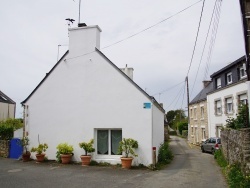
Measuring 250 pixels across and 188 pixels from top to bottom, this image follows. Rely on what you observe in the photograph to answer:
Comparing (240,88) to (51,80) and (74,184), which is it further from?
(74,184)

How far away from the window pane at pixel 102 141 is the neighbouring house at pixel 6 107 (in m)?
26.0

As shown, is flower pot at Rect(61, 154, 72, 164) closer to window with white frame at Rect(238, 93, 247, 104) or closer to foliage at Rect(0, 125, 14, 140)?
foliage at Rect(0, 125, 14, 140)

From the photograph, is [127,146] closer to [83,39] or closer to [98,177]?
[98,177]

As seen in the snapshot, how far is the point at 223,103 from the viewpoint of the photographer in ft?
83.3

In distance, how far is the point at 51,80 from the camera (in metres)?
16.2

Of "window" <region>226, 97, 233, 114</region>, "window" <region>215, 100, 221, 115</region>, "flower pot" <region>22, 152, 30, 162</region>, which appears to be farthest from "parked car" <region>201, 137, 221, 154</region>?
"flower pot" <region>22, 152, 30, 162</region>

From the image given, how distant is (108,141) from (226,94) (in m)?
14.8

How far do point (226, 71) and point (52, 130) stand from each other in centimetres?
1769

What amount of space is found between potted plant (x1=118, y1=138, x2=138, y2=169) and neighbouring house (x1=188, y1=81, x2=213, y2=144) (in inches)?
734

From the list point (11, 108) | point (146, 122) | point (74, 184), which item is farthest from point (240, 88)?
point (11, 108)

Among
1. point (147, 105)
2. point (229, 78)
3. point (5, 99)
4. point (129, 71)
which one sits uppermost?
point (229, 78)

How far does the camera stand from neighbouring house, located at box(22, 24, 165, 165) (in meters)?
14.4

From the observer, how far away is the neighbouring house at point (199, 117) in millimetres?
31203

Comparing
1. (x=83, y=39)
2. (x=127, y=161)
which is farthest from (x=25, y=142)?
(x=83, y=39)
